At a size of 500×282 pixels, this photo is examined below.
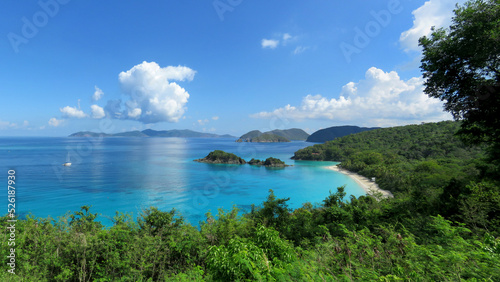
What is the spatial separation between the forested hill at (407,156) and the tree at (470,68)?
1519mm

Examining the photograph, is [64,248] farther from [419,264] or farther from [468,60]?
[468,60]

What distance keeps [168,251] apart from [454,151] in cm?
8554

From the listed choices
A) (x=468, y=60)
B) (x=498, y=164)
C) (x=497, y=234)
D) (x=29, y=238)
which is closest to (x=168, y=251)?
(x=29, y=238)

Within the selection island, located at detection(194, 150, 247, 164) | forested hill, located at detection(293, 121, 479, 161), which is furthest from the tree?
island, located at detection(194, 150, 247, 164)

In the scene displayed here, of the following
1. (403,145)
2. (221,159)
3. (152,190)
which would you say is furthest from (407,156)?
(152,190)

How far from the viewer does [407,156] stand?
239 ft

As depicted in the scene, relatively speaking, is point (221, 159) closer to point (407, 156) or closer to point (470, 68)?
point (407, 156)

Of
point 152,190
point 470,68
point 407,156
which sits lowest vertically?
point 152,190

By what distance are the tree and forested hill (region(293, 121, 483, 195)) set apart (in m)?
1.52

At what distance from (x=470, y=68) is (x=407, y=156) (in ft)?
257

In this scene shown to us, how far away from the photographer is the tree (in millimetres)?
9062

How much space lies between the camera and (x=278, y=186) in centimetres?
5094

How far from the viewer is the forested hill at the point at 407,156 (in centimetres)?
3846

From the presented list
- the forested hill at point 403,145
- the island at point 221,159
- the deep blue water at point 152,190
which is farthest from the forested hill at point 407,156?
the island at point 221,159
